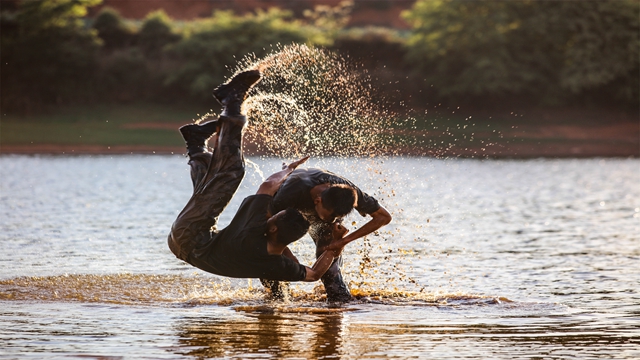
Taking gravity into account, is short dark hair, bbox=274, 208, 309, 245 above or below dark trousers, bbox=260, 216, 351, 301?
above

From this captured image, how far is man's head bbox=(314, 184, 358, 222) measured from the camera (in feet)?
28.4

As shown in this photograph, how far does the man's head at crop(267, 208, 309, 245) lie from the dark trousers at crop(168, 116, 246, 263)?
796 millimetres

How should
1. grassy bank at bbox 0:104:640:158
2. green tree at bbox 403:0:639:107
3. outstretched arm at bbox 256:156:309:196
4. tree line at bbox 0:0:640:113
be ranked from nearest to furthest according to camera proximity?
outstretched arm at bbox 256:156:309:196, grassy bank at bbox 0:104:640:158, tree line at bbox 0:0:640:113, green tree at bbox 403:0:639:107

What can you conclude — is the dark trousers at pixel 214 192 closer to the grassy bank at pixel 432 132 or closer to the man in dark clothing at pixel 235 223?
the man in dark clothing at pixel 235 223

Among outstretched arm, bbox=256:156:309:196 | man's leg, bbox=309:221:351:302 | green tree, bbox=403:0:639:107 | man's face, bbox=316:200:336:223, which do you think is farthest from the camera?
green tree, bbox=403:0:639:107

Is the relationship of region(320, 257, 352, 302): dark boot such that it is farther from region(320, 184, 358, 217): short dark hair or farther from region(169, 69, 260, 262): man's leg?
region(320, 184, 358, 217): short dark hair

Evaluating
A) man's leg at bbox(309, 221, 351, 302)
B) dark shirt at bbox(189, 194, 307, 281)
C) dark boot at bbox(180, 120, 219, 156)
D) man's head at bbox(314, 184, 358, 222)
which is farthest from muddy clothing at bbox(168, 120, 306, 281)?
man's leg at bbox(309, 221, 351, 302)

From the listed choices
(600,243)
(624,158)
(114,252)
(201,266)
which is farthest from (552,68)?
(201,266)

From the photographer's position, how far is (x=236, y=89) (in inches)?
380

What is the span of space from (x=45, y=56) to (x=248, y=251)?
135 feet

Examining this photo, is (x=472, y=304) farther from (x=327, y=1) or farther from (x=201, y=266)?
(x=327, y=1)

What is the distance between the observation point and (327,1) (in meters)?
75.0

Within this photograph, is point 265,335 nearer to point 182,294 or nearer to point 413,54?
point 182,294

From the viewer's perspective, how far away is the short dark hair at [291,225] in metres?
8.70
